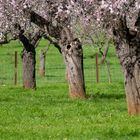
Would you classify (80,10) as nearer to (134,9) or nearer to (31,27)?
(134,9)

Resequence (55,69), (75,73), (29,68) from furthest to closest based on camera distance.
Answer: (55,69), (29,68), (75,73)

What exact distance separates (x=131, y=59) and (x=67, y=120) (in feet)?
6.92

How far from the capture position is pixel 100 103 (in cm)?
1978

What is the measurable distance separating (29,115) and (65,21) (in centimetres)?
479

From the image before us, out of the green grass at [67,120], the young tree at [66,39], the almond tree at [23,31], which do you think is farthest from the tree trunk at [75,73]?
the almond tree at [23,31]

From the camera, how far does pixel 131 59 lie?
15586 millimetres

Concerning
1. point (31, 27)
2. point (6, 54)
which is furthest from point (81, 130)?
point (6, 54)

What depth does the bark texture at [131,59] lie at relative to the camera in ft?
50.8

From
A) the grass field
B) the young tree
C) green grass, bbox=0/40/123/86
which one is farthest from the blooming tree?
green grass, bbox=0/40/123/86

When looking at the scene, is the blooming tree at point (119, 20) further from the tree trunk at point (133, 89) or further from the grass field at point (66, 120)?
the grass field at point (66, 120)

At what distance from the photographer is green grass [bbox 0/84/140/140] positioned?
41.2ft

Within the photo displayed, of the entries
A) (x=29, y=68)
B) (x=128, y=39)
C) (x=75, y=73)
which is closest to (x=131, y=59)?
(x=128, y=39)

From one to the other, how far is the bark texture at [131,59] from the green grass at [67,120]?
54 cm

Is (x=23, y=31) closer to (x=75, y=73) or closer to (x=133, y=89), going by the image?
(x=75, y=73)
